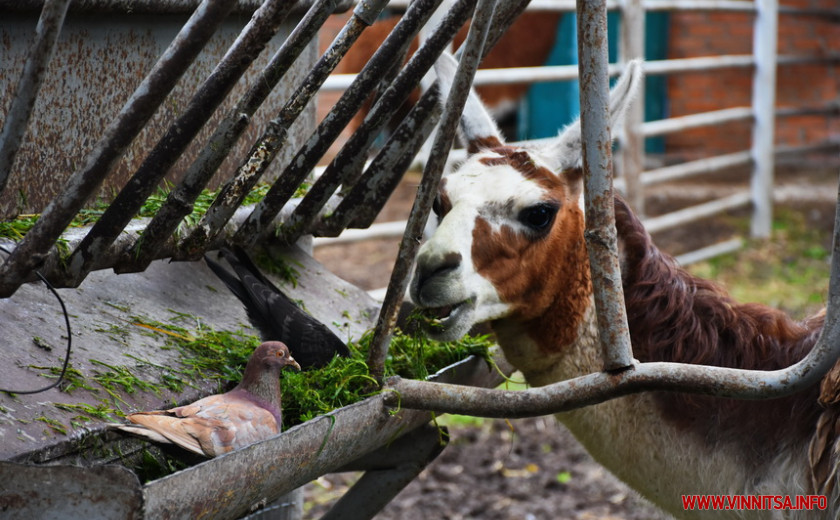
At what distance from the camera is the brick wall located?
10945 mm

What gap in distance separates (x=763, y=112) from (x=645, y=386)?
298 inches

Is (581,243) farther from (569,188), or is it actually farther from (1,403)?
(1,403)

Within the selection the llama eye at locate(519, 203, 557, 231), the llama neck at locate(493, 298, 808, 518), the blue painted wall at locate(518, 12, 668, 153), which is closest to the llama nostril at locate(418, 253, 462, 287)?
the llama eye at locate(519, 203, 557, 231)

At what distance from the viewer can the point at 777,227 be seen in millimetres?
9195

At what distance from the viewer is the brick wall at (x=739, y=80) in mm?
10945

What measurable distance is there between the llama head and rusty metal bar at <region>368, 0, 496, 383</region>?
39 centimetres

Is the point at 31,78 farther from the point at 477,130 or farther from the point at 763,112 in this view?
the point at 763,112

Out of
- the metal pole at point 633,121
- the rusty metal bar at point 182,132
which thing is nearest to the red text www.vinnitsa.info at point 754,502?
the rusty metal bar at point 182,132

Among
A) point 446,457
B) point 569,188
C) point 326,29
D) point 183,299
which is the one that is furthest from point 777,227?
point 183,299

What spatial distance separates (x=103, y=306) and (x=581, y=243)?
4.26 feet

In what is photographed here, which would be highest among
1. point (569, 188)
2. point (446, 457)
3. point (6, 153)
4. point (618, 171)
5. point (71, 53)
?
point (71, 53)

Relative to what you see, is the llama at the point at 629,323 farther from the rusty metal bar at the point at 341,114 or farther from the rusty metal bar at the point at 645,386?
the rusty metal bar at the point at 645,386

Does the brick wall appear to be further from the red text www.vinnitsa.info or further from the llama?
the red text www.vinnitsa.info

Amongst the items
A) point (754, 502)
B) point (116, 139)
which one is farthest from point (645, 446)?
point (116, 139)
